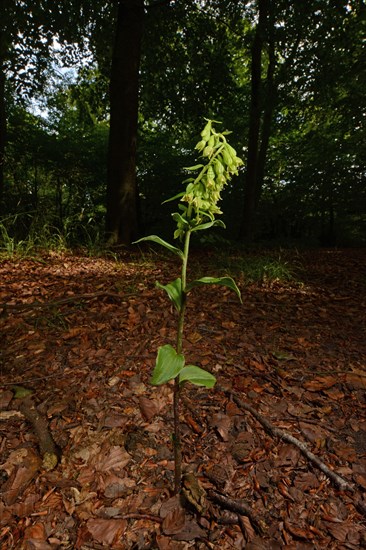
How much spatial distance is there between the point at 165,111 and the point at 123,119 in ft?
12.8

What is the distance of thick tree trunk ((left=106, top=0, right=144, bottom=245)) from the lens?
519cm

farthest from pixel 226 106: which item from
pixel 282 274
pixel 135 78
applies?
pixel 282 274

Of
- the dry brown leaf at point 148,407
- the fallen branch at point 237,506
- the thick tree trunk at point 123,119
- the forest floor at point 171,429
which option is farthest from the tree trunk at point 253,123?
the fallen branch at point 237,506

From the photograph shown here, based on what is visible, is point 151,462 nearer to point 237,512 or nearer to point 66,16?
point 237,512

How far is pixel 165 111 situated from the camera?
28.3 feet

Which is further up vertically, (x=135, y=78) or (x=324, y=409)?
(x=135, y=78)

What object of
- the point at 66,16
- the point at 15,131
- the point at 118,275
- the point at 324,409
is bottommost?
the point at 324,409

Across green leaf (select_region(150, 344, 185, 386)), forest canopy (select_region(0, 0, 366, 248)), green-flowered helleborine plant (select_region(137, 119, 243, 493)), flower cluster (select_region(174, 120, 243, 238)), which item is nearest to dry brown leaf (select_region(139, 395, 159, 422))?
green-flowered helleborine plant (select_region(137, 119, 243, 493))

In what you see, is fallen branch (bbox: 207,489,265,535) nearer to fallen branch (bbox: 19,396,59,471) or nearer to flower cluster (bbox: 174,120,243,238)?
fallen branch (bbox: 19,396,59,471)

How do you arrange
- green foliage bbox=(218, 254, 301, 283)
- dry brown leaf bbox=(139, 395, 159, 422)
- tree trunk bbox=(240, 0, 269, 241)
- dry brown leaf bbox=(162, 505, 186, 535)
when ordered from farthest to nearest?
tree trunk bbox=(240, 0, 269, 241) → green foliage bbox=(218, 254, 301, 283) → dry brown leaf bbox=(139, 395, 159, 422) → dry brown leaf bbox=(162, 505, 186, 535)

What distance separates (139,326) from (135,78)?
4.62 meters

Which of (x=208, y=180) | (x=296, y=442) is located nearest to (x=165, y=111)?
(x=208, y=180)

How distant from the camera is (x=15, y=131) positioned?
738cm

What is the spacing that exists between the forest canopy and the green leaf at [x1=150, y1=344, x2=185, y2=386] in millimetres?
3899
